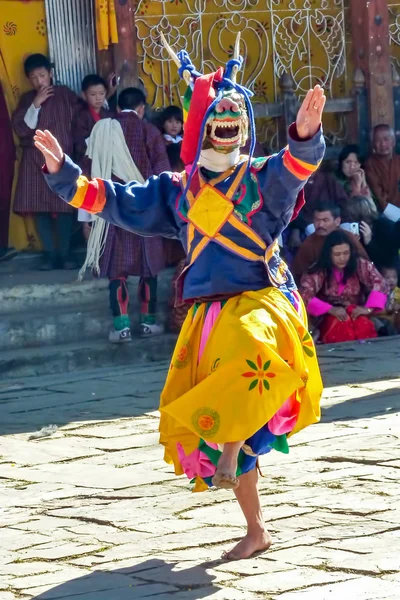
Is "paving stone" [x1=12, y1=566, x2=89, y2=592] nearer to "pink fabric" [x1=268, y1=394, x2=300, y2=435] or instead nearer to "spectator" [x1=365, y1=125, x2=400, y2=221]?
"pink fabric" [x1=268, y1=394, x2=300, y2=435]

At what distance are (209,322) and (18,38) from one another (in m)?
6.96

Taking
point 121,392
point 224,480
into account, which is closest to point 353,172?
point 121,392

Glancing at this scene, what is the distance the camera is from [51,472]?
6562 mm

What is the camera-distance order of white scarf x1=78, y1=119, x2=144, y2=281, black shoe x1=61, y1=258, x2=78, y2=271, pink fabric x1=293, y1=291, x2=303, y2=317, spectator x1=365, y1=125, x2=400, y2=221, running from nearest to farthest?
pink fabric x1=293, y1=291, x2=303, y2=317 < white scarf x1=78, y1=119, x2=144, y2=281 < black shoe x1=61, y1=258, x2=78, y2=271 < spectator x1=365, y1=125, x2=400, y2=221

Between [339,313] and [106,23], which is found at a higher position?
[106,23]

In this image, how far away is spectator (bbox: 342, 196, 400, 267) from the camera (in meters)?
11.0

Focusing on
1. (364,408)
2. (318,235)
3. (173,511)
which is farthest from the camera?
(318,235)

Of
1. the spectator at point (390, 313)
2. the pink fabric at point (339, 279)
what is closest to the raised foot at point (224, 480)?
the pink fabric at point (339, 279)

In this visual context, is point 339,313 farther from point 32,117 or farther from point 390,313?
point 32,117

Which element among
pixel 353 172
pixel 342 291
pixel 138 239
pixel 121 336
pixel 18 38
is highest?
pixel 18 38

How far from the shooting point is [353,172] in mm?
11312

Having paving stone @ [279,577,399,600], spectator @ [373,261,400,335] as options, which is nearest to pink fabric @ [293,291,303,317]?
paving stone @ [279,577,399,600]

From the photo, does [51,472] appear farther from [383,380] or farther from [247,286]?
[383,380]

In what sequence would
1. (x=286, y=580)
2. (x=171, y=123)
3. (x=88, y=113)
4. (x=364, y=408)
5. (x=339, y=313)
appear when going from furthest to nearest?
(x=88, y=113) → (x=171, y=123) → (x=339, y=313) → (x=364, y=408) → (x=286, y=580)
